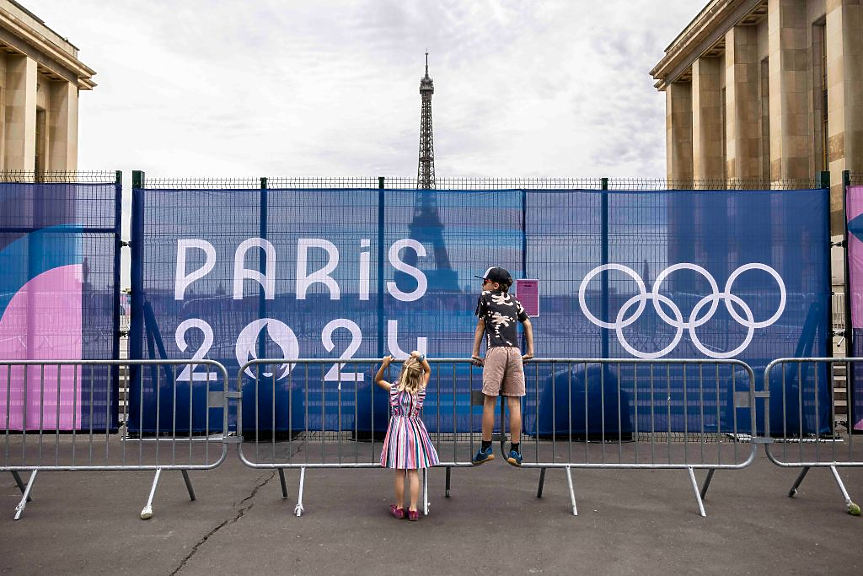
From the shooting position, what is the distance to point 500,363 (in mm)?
5941

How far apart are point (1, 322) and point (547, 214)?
6.85 meters

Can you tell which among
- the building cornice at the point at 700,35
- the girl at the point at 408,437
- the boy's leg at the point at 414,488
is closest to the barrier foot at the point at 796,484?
the girl at the point at 408,437

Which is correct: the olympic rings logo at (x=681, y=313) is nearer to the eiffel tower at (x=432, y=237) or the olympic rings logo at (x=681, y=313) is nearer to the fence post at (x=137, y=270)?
the eiffel tower at (x=432, y=237)

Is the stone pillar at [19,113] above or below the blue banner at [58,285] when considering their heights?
above

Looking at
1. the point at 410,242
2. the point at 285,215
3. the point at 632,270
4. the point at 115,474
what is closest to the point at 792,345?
the point at 632,270

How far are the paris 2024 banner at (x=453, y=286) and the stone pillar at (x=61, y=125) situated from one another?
36.1m

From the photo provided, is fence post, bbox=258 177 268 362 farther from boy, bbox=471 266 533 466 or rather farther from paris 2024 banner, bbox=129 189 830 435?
boy, bbox=471 266 533 466

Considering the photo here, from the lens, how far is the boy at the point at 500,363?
19.3ft

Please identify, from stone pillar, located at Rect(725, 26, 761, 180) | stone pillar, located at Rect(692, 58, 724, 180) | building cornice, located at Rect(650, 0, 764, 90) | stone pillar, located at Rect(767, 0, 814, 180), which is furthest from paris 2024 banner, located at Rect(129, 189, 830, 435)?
stone pillar, located at Rect(692, 58, 724, 180)

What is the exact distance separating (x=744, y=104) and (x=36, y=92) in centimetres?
3609

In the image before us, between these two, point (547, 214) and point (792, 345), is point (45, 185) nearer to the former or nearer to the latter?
point (547, 214)

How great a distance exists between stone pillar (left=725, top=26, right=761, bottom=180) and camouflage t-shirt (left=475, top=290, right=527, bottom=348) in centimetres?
2935

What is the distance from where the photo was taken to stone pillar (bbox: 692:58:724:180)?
36312 mm

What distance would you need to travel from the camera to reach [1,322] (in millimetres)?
8312
